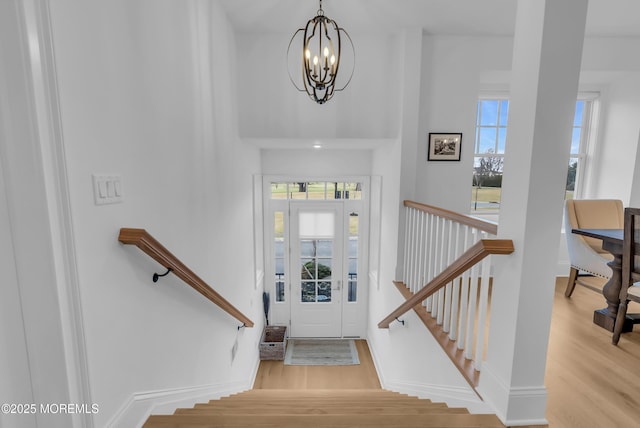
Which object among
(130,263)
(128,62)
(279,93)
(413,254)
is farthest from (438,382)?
(279,93)

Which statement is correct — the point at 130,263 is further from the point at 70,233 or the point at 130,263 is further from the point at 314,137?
the point at 314,137

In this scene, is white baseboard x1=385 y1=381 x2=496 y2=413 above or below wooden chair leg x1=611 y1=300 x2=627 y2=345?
below

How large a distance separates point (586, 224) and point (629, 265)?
1250 millimetres

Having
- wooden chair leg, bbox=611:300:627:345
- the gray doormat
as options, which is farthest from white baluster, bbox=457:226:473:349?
the gray doormat

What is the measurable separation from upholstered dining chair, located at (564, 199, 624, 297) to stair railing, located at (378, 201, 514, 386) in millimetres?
1526

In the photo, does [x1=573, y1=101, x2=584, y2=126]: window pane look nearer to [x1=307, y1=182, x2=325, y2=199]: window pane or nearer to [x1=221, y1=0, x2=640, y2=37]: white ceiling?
[x1=221, y1=0, x2=640, y2=37]: white ceiling

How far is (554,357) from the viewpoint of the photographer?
2250mm

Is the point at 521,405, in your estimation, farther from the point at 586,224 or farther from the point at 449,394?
the point at 586,224

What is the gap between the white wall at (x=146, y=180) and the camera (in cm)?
108

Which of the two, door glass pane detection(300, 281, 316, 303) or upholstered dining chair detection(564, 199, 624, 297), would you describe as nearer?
upholstered dining chair detection(564, 199, 624, 297)

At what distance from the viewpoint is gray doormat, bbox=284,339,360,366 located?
4578 millimetres

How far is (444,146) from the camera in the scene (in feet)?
11.3

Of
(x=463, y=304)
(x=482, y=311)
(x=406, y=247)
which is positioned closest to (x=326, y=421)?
(x=482, y=311)

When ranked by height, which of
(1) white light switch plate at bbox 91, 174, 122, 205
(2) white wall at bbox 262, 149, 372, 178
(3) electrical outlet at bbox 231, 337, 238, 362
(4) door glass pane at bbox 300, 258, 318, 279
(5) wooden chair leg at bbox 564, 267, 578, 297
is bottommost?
(3) electrical outlet at bbox 231, 337, 238, 362
